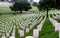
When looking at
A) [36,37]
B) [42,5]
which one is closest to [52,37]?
[36,37]

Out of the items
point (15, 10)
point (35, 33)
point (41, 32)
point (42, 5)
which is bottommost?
point (15, 10)

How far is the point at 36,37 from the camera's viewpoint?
8.26 meters

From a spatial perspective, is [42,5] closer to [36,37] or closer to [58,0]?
[58,0]

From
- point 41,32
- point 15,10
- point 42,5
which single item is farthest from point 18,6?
point 41,32

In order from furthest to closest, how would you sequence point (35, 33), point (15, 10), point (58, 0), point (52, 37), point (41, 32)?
point (15, 10)
point (58, 0)
point (41, 32)
point (52, 37)
point (35, 33)

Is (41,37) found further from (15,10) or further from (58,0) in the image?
(15,10)

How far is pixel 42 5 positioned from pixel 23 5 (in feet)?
91.7

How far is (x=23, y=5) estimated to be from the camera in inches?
2537

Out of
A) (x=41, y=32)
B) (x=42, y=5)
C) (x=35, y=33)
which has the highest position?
(x=35, y=33)

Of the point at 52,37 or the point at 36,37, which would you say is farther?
the point at 52,37

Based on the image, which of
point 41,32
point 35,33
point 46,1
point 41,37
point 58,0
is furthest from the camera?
point 46,1

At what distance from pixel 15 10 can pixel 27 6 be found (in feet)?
12.3

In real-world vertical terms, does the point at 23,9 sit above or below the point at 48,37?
below

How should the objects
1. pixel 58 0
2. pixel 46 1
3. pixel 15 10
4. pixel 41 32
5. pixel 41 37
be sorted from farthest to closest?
pixel 15 10 < pixel 46 1 < pixel 58 0 < pixel 41 32 < pixel 41 37
